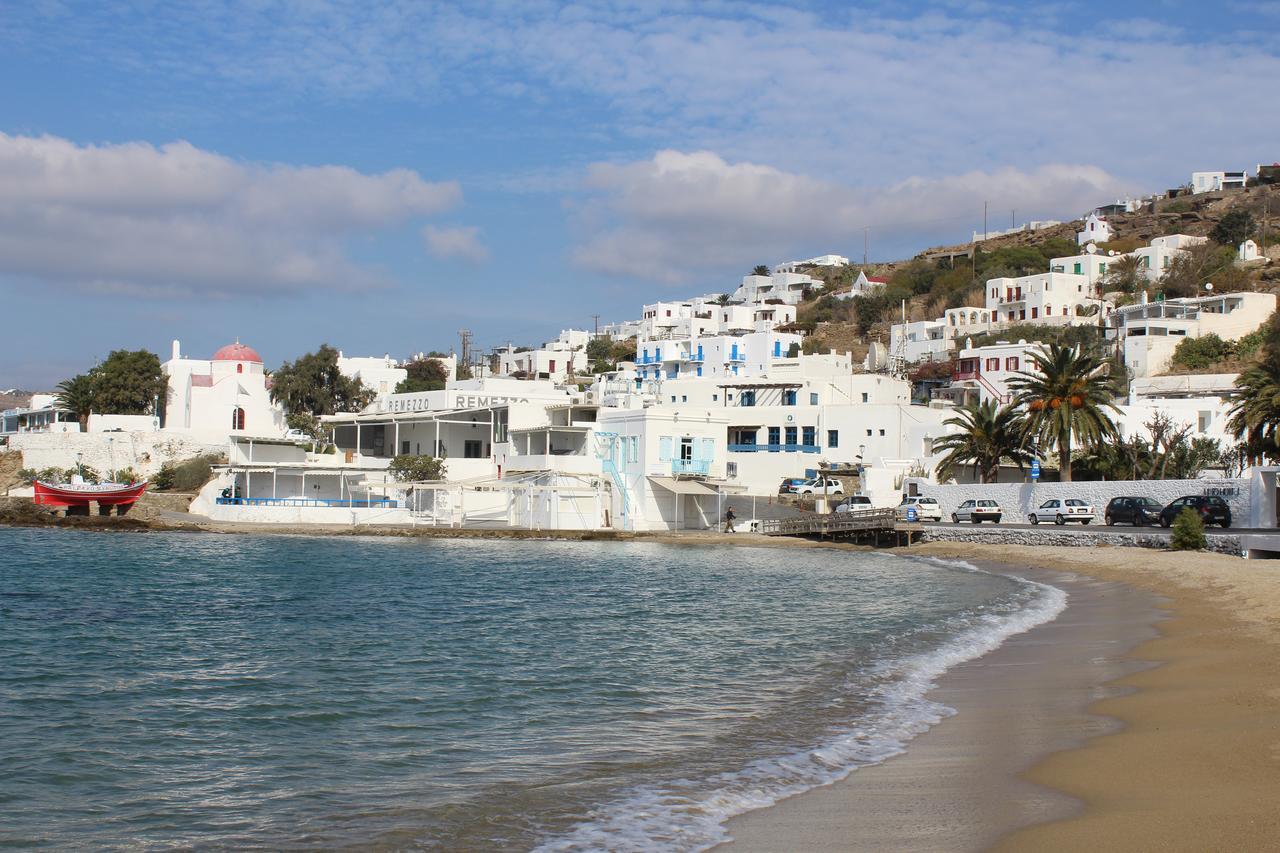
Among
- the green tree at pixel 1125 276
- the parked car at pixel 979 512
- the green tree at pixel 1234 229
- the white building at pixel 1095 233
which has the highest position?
the white building at pixel 1095 233

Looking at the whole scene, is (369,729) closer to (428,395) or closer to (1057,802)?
(1057,802)

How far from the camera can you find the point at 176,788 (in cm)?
1302

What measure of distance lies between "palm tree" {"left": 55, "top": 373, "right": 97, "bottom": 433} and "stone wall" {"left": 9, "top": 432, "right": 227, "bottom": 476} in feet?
30.6

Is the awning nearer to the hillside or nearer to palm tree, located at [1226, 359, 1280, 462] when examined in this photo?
palm tree, located at [1226, 359, 1280, 462]

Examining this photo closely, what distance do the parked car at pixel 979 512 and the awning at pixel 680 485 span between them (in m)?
13.5

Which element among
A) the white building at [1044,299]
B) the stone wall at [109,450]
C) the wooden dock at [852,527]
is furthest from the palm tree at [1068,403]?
the white building at [1044,299]

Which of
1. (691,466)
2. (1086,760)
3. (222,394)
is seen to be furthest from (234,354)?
(1086,760)

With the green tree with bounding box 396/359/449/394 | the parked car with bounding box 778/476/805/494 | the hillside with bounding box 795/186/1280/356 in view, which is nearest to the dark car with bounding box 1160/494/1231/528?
the parked car with bounding box 778/476/805/494

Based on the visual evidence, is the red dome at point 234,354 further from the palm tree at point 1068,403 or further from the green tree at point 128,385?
the palm tree at point 1068,403

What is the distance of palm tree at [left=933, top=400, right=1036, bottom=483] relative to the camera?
61.4 metres

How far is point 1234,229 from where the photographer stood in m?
133

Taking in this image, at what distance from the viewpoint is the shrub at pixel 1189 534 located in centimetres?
3931

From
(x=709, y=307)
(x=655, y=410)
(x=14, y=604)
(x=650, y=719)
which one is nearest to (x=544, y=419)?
(x=655, y=410)

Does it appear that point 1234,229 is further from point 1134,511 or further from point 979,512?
point 1134,511
